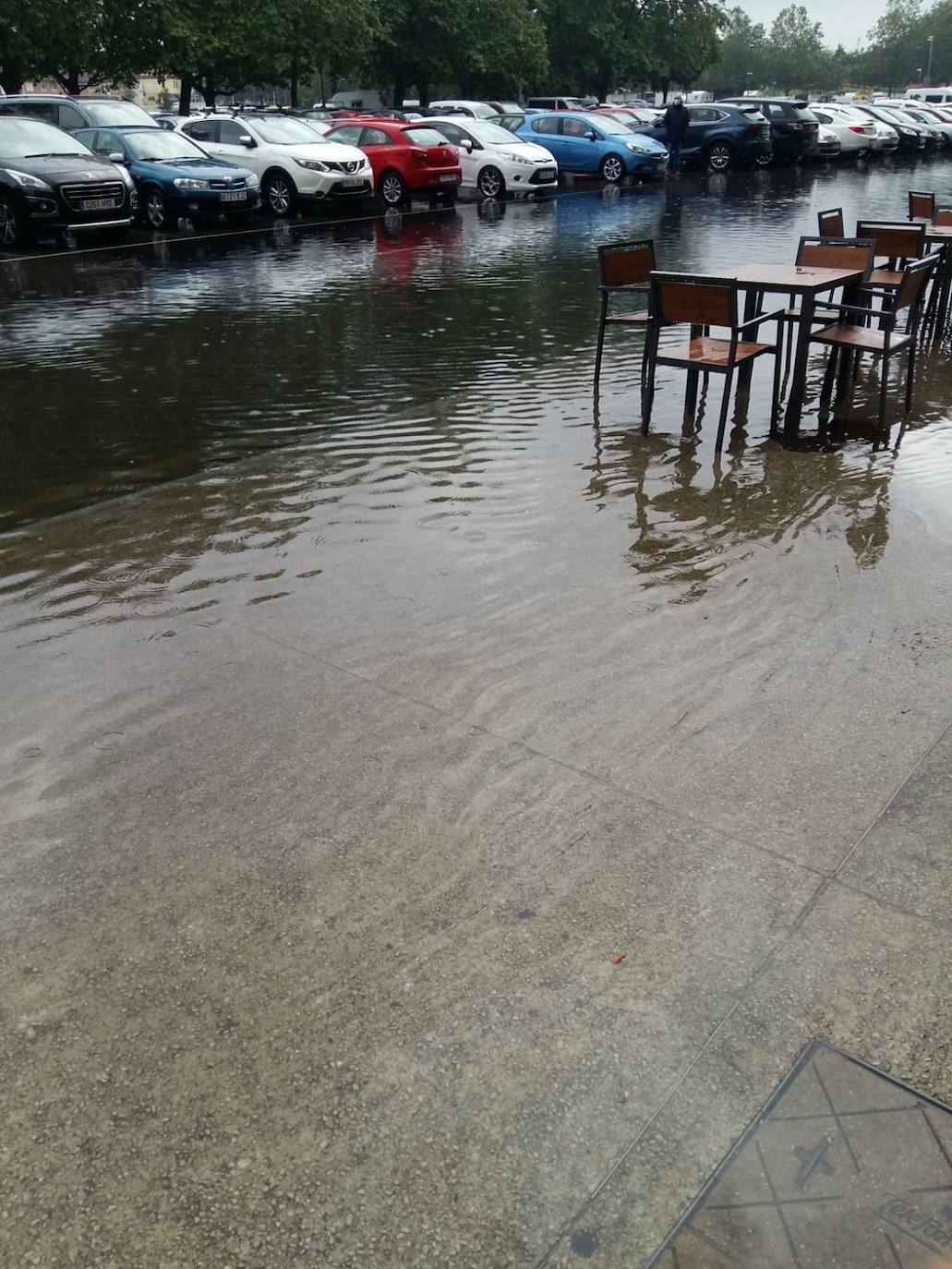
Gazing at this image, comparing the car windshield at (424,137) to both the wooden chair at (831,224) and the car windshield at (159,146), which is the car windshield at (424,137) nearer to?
the car windshield at (159,146)

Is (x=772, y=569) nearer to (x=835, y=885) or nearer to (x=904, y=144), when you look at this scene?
(x=835, y=885)

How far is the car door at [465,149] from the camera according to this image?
74.0 feet

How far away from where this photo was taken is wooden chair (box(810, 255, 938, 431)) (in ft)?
21.0

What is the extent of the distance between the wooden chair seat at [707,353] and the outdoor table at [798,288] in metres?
0.29

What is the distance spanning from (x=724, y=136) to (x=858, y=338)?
85.3 feet

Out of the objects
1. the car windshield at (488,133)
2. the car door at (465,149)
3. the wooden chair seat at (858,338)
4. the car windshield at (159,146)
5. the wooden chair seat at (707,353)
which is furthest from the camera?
the car windshield at (488,133)

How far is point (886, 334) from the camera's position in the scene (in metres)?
6.42

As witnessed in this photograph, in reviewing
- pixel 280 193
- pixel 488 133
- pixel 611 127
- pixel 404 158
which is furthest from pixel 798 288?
pixel 611 127

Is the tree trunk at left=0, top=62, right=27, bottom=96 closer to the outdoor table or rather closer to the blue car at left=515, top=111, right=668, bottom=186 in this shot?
the blue car at left=515, top=111, right=668, bottom=186

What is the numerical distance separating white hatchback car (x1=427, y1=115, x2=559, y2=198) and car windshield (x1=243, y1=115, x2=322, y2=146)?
11.2 ft

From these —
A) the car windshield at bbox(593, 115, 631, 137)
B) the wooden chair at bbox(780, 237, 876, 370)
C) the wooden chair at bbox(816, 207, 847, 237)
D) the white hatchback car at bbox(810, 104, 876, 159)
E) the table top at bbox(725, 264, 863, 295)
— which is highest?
the white hatchback car at bbox(810, 104, 876, 159)

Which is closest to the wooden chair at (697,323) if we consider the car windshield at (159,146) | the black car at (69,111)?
the car windshield at (159,146)

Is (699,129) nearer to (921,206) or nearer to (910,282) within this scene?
(921,206)

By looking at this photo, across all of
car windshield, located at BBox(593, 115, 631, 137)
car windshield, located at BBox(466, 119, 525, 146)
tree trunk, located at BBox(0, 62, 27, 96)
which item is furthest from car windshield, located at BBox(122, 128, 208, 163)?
tree trunk, located at BBox(0, 62, 27, 96)
